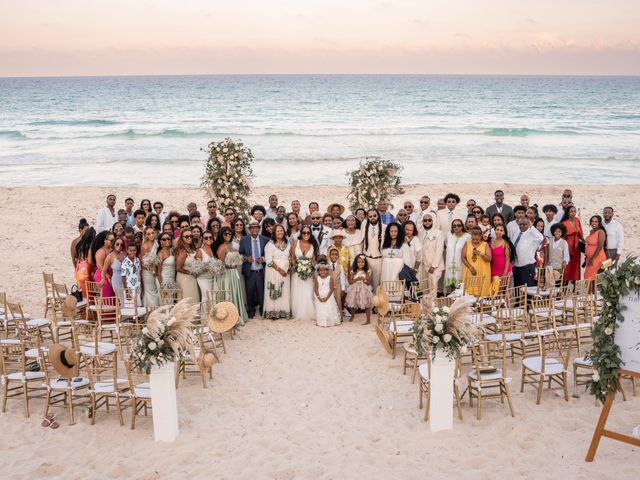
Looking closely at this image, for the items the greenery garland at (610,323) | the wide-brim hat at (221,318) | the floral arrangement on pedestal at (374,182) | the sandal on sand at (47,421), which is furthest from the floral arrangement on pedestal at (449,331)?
the floral arrangement on pedestal at (374,182)

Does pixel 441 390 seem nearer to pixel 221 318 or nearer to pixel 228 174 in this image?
pixel 221 318

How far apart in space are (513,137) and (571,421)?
40120mm

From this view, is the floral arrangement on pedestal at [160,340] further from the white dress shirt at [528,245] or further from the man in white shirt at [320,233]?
the white dress shirt at [528,245]

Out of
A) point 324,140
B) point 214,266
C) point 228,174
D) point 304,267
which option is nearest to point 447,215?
point 304,267

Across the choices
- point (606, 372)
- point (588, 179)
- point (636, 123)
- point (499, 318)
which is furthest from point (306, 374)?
point (636, 123)

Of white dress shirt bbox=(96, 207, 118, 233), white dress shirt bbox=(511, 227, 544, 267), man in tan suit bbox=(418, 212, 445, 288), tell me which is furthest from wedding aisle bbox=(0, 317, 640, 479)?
white dress shirt bbox=(96, 207, 118, 233)

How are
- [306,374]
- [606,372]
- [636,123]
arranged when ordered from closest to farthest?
[606,372]
[306,374]
[636,123]

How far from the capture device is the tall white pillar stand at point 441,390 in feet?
26.1

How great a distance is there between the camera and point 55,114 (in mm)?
65375

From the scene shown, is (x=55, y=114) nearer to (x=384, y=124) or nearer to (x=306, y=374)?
(x=384, y=124)

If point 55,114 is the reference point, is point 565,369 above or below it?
below

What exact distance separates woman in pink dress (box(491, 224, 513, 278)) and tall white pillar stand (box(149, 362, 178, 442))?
257 inches

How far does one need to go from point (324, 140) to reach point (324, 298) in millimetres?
33674

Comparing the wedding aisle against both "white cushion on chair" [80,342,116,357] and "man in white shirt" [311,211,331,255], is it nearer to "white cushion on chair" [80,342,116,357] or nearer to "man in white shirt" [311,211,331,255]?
"white cushion on chair" [80,342,116,357]
